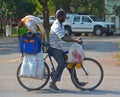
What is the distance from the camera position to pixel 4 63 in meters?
17.0

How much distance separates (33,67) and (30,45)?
1.61 feet

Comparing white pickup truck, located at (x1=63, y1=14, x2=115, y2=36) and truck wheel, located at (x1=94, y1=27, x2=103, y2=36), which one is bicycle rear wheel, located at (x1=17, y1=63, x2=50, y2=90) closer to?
white pickup truck, located at (x1=63, y1=14, x2=115, y2=36)

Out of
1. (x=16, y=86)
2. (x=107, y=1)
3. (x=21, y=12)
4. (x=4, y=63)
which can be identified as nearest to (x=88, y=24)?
(x=107, y=1)

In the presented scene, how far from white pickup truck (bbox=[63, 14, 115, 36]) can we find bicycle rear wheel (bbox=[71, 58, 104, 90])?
3173 centimetres

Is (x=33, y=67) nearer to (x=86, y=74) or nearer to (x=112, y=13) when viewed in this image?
(x=86, y=74)

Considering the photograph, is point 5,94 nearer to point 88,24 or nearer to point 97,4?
point 88,24

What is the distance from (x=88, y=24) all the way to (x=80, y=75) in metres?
32.0

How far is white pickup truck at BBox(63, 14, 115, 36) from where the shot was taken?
42406 millimetres

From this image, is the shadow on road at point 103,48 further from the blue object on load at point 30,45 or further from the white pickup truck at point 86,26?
the white pickup truck at point 86,26

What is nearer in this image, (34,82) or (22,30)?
(22,30)

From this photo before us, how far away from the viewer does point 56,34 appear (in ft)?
34.0

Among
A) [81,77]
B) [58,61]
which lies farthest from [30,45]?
[81,77]

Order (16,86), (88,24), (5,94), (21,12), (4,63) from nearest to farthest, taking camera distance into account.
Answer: (5,94) < (16,86) < (4,63) < (88,24) < (21,12)

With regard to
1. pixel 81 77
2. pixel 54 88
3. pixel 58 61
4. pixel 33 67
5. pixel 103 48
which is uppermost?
pixel 58 61
